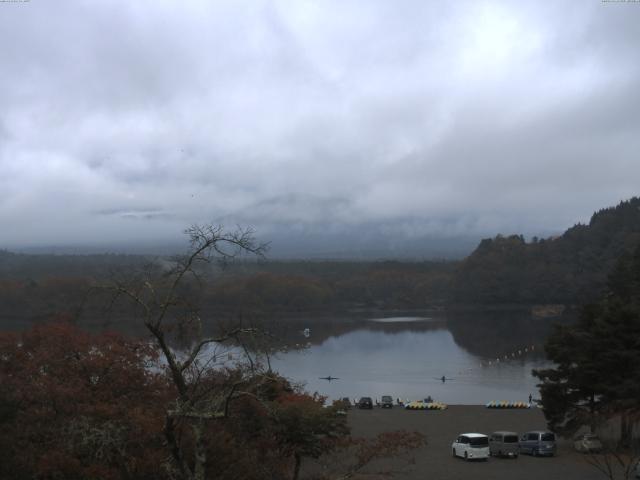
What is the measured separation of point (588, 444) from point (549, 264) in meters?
52.8

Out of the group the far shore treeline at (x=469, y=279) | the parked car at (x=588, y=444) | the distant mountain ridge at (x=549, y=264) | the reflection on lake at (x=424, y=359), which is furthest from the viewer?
the distant mountain ridge at (x=549, y=264)

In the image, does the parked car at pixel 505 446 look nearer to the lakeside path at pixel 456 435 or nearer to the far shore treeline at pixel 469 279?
the lakeside path at pixel 456 435

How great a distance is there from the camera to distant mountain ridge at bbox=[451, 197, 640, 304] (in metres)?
58.3

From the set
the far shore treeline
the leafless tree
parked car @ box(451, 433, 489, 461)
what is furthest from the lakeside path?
the far shore treeline

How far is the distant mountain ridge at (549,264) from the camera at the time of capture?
58.3 meters

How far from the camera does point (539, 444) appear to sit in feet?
41.5

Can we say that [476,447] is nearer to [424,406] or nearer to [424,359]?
[424,406]

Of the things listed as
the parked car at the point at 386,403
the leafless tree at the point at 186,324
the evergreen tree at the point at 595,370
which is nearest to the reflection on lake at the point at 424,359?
the parked car at the point at 386,403

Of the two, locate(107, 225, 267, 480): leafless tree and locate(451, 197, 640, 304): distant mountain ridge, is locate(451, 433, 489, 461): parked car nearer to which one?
locate(107, 225, 267, 480): leafless tree

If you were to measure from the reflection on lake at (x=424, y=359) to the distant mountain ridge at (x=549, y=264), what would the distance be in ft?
25.2

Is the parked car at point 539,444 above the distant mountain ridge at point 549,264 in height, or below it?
below

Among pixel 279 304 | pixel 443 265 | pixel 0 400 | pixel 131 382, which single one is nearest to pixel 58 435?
pixel 0 400

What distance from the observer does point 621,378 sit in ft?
42.6

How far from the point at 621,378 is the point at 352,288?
52742 mm
